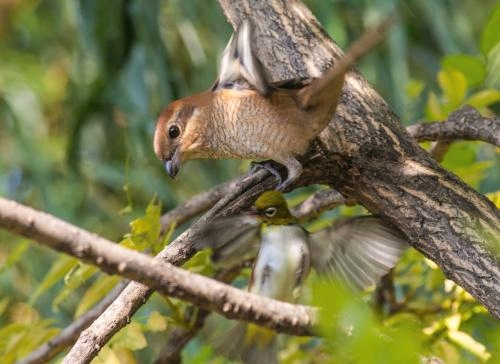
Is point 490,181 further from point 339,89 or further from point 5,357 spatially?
point 5,357

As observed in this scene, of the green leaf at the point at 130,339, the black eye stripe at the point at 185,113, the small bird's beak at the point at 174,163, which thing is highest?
the black eye stripe at the point at 185,113

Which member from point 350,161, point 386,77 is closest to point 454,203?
point 350,161

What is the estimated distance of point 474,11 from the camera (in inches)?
261

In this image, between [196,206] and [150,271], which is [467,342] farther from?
[150,271]

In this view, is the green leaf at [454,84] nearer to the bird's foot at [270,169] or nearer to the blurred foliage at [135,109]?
the blurred foliage at [135,109]

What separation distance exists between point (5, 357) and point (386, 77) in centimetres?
265

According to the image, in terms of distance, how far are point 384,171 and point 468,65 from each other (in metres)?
0.69

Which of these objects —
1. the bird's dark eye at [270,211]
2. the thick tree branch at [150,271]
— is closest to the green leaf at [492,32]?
the bird's dark eye at [270,211]

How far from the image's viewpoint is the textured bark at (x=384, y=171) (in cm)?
194

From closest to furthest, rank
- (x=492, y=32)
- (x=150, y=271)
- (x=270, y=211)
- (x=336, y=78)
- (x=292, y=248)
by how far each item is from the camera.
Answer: (x=150, y=271) < (x=336, y=78) < (x=270, y=211) < (x=292, y=248) < (x=492, y=32)

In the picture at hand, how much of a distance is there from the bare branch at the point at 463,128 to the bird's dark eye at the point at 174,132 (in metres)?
0.63

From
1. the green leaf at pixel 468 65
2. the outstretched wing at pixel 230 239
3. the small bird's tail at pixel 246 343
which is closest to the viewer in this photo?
the outstretched wing at pixel 230 239

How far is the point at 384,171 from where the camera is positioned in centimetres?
209

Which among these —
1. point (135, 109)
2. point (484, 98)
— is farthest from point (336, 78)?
point (135, 109)
